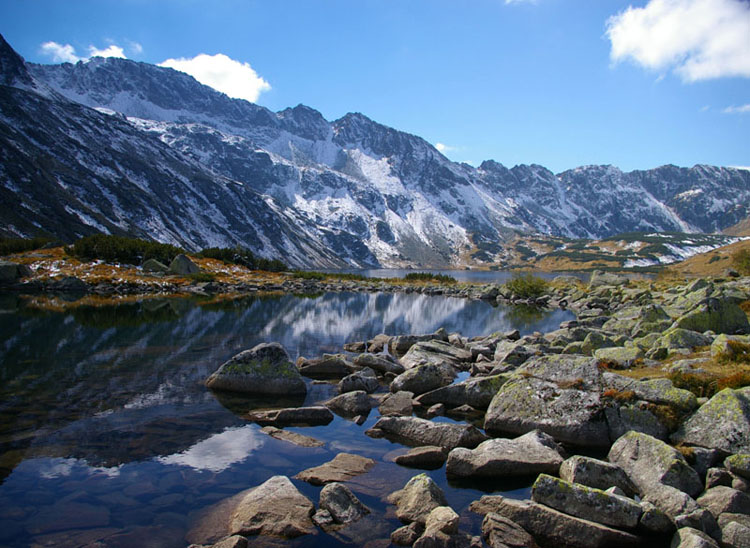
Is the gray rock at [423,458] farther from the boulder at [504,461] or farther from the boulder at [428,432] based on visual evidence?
the boulder at [428,432]

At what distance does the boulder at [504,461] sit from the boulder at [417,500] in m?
1.87

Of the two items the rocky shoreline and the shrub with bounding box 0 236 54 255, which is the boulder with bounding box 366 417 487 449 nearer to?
the rocky shoreline

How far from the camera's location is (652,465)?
11211 millimetres

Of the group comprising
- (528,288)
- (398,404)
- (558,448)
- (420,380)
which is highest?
(528,288)

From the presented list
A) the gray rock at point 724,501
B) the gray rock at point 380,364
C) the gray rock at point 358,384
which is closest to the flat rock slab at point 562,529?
the gray rock at point 724,501

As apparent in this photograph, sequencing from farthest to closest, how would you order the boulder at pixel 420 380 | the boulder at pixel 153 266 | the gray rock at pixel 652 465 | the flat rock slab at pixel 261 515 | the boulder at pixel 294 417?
the boulder at pixel 153 266, the boulder at pixel 420 380, the boulder at pixel 294 417, the gray rock at pixel 652 465, the flat rock slab at pixel 261 515

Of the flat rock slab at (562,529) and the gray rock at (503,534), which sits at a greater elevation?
the flat rock slab at (562,529)

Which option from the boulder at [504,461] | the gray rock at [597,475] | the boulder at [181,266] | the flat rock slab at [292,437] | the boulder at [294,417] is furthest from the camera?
the boulder at [181,266]

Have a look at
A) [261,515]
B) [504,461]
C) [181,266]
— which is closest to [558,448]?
[504,461]

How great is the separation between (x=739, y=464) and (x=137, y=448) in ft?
57.6

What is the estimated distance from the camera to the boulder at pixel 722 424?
38.4 ft

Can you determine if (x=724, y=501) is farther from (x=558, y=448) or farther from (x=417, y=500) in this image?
(x=417, y=500)

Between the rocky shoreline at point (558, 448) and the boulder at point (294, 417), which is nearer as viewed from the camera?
the rocky shoreline at point (558, 448)

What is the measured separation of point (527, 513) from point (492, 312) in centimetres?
5999
